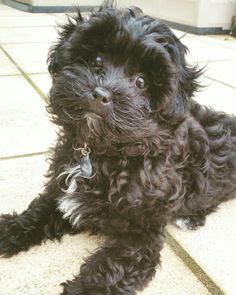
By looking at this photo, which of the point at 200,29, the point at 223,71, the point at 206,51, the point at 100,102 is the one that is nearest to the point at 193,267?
the point at 100,102

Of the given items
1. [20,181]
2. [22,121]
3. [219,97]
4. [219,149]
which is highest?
[219,149]

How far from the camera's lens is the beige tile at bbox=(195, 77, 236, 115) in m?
3.22

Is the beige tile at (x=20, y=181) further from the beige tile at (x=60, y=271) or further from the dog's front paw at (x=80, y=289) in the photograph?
the dog's front paw at (x=80, y=289)

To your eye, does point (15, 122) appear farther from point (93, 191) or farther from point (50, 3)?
point (50, 3)

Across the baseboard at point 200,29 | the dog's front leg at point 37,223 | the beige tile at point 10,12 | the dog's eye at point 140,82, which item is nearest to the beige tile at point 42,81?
the dog's front leg at point 37,223

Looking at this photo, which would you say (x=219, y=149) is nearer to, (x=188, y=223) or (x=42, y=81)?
(x=188, y=223)

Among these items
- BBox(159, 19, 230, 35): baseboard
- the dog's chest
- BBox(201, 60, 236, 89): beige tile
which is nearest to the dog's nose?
the dog's chest

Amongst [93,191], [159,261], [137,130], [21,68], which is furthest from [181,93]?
[21,68]

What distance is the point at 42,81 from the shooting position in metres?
3.53

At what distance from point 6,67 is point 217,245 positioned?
2.78 meters

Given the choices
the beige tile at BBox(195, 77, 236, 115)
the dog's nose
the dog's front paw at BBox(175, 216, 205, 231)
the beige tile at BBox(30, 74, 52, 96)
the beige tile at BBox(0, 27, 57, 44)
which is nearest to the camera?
the dog's nose

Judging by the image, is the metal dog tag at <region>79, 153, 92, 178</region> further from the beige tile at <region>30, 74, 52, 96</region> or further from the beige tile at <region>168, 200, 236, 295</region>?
the beige tile at <region>30, 74, 52, 96</region>

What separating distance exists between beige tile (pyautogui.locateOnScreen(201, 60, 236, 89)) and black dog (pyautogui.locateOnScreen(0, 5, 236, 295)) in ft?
7.61

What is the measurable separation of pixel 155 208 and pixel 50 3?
651cm
